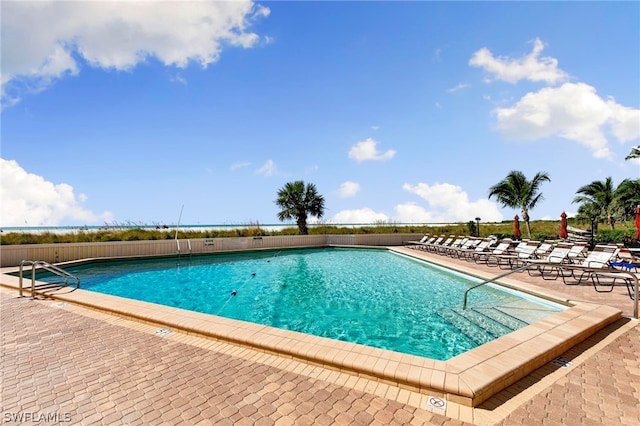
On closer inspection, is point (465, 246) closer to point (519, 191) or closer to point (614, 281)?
point (614, 281)

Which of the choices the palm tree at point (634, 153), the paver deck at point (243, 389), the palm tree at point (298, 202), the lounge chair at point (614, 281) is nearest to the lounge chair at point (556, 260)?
the lounge chair at point (614, 281)

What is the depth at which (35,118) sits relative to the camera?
1052 cm

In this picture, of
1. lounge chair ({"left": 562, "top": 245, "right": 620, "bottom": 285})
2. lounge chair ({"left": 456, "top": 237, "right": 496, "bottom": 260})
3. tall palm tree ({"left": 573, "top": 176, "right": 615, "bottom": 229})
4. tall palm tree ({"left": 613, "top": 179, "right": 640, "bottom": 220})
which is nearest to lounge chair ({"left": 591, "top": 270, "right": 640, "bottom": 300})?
lounge chair ({"left": 562, "top": 245, "right": 620, "bottom": 285})

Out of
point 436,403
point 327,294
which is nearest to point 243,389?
point 436,403

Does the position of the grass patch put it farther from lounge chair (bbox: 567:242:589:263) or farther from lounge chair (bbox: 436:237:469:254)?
lounge chair (bbox: 567:242:589:263)

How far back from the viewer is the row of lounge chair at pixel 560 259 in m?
6.55

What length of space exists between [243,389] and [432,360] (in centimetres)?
186

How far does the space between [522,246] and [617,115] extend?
18.3 feet

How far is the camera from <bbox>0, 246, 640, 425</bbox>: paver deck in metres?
2.34

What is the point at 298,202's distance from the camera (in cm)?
2141

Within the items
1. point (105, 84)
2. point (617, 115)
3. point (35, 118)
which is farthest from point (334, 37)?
point (35, 118)

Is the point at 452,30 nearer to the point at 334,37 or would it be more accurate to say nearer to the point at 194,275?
the point at 334,37

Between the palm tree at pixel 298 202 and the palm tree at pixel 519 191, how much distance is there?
13514 mm

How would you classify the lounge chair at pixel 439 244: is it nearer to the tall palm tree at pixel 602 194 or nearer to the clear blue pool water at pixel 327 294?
the clear blue pool water at pixel 327 294
